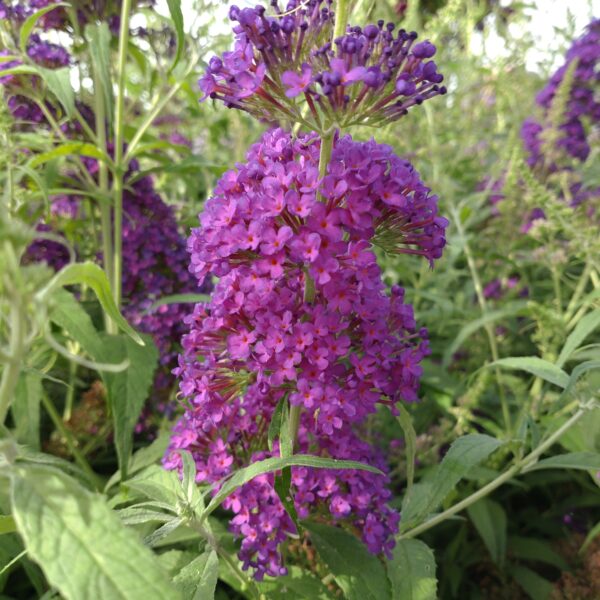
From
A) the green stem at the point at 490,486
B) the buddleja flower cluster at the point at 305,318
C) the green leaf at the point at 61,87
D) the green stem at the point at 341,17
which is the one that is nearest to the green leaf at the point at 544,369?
the green stem at the point at 490,486

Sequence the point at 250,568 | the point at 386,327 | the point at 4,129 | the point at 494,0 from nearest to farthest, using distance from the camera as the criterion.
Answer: the point at 386,327, the point at 250,568, the point at 4,129, the point at 494,0

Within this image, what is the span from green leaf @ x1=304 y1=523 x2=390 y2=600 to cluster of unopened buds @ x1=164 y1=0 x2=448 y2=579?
0.18 ft

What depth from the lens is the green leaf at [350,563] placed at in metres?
1.66

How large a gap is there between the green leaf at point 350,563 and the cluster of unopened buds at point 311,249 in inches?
2.2

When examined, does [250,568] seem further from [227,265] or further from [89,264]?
[89,264]

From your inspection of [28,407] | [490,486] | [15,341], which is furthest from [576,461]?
[28,407]

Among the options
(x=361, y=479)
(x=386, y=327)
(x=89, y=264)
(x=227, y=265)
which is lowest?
(x=361, y=479)

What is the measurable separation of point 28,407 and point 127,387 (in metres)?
0.39

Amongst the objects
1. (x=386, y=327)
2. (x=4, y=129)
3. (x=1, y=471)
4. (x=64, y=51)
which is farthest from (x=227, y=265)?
(x=64, y=51)

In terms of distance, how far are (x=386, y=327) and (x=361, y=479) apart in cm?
44

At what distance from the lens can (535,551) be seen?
270 cm

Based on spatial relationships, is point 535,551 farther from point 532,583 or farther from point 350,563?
point 350,563

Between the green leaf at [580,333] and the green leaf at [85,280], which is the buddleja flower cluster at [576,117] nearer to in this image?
the green leaf at [580,333]

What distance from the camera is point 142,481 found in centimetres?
162
